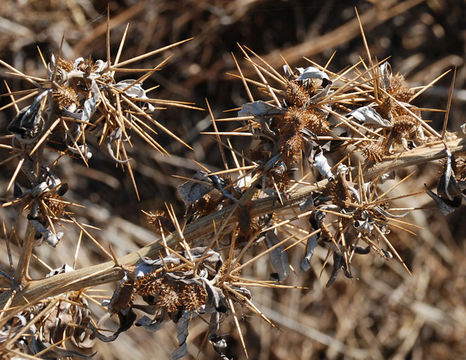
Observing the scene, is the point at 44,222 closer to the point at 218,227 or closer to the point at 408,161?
the point at 218,227

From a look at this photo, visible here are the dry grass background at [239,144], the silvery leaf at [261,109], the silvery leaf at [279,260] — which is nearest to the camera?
the silvery leaf at [261,109]

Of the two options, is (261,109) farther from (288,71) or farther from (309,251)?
(309,251)

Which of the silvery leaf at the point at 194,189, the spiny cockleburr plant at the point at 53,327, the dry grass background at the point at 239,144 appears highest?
the silvery leaf at the point at 194,189

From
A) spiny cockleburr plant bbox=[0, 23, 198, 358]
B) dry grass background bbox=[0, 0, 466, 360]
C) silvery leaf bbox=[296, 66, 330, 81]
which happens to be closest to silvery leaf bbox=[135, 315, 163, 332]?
spiny cockleburr plant bbox=[0, 23, 198, 358]

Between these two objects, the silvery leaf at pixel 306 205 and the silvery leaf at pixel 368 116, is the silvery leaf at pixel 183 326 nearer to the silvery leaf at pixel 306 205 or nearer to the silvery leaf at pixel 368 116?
the silvery leaf at pixel 306 205

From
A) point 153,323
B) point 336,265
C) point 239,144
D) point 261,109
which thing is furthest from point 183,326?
point 239,144

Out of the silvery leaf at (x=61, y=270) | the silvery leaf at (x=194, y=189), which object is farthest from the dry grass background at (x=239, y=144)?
the silvery leaf at (x=194, y=189)
